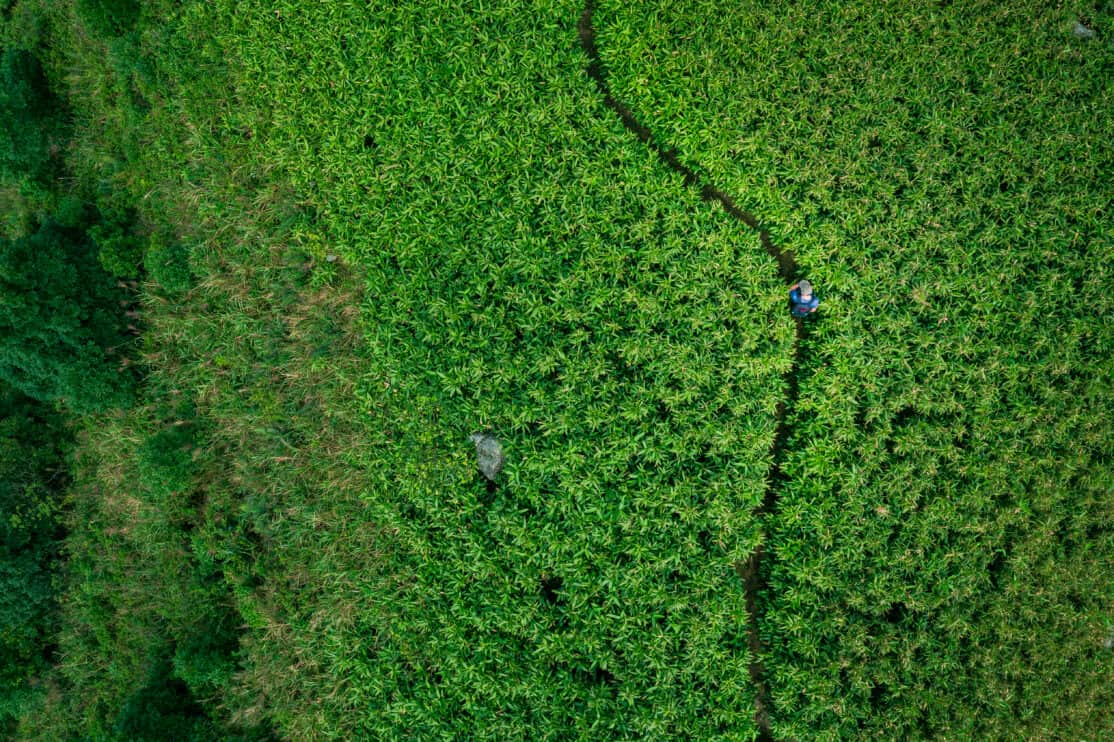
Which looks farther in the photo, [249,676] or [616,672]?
[249,676]

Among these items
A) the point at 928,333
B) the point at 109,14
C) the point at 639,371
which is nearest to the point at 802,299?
the point at 928,333

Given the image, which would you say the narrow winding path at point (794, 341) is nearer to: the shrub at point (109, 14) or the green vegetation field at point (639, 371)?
the green vegetation field at point (639, 371)

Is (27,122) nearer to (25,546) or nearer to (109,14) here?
(109,14)

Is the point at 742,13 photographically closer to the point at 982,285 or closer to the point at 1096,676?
the point at 982,285

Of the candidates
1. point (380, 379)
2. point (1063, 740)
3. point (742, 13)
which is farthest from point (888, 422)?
point (380, 379)

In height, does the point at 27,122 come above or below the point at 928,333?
above

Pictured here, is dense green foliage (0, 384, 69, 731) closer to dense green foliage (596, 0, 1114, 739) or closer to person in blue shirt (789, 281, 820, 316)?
dense green foliage (596, 0, 1114, 739)
